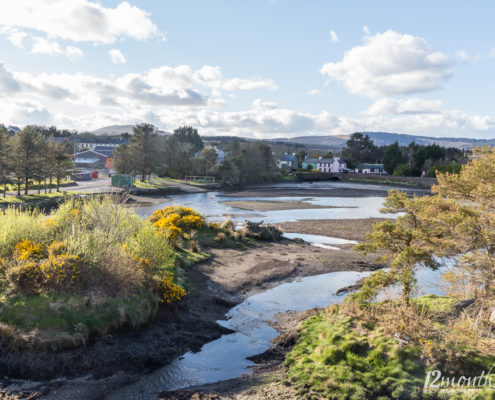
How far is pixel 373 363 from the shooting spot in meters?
12.6

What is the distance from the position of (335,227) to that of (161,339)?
3248cm

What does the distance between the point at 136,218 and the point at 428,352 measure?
17.8 m

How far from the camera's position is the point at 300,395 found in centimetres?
1166

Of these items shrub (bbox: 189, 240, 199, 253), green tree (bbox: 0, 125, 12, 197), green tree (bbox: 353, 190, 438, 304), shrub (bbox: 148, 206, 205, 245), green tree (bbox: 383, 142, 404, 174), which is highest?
green tree (bbox: 383, 142, 404, 174)

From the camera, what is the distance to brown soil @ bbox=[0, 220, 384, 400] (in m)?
11.7

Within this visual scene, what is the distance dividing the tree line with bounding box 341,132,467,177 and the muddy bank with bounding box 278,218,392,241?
7031 centimetres

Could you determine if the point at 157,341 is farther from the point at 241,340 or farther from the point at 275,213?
the point at 275,213

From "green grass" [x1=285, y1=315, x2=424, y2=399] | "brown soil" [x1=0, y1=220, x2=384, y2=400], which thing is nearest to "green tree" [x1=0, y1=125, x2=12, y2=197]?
"brown soil" [x1=0, y1=220, x2=384, y2=400]

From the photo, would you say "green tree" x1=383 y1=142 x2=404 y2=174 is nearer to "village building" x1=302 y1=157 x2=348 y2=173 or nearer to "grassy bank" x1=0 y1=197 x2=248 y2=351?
"village building" x1=302 y1=157 x2=348 y2=173

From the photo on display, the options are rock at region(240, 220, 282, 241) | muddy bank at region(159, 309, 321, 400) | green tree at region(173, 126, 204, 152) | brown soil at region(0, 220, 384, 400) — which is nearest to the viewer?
muddy bank at region(159, 309, 321, 400)

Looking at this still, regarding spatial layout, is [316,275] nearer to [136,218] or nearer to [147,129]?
[136,218]

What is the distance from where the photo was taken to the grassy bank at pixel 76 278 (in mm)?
13336

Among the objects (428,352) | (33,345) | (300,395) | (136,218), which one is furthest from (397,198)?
(136,218)

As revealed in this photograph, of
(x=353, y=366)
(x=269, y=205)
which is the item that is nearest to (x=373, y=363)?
(x=353, y=366)
